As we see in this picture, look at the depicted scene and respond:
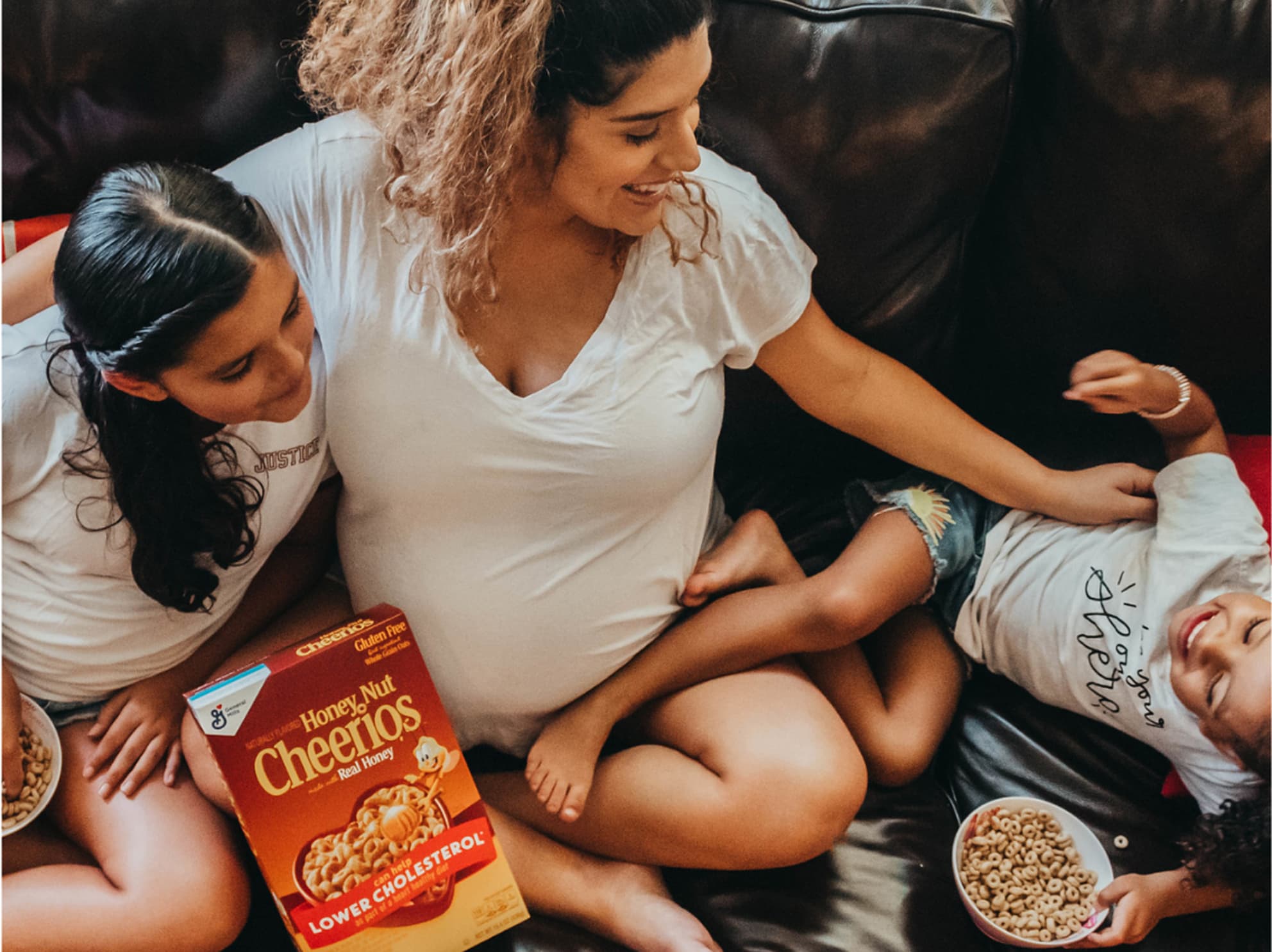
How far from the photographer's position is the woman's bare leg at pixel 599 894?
42.9 inches

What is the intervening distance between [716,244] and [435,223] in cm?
28

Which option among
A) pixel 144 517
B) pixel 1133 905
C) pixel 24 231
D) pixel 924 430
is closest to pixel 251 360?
pixel 144 517

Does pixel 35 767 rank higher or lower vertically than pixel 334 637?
lower

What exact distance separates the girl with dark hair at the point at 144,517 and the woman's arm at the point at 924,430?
0.53 m

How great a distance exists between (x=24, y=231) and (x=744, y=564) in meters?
0.85

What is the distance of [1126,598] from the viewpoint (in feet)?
3.82

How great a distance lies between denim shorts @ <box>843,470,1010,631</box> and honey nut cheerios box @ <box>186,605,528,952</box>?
59 cm

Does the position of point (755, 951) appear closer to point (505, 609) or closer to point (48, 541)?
point (505, 609)

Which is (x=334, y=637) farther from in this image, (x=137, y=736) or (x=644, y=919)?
(x=644, y=919)

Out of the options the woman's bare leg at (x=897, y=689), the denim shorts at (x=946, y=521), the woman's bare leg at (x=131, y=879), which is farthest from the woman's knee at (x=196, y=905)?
the denim shorts at (x=946, y=521)

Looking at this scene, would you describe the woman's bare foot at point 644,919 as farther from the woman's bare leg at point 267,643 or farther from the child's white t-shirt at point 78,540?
the child's white t-shirt at point 78,540

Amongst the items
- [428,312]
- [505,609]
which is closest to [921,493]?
[505,609]

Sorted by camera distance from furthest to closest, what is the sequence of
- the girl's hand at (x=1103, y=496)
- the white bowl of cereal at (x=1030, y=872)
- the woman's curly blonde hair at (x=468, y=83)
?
1. the girl's hand at (x=1103, y=496)
2. the white bowl of cereal at (x=1030, y=872)
3. the woman's curly blonde hair at (x=468, y=83)

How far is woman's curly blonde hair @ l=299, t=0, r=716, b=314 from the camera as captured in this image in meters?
0.86
